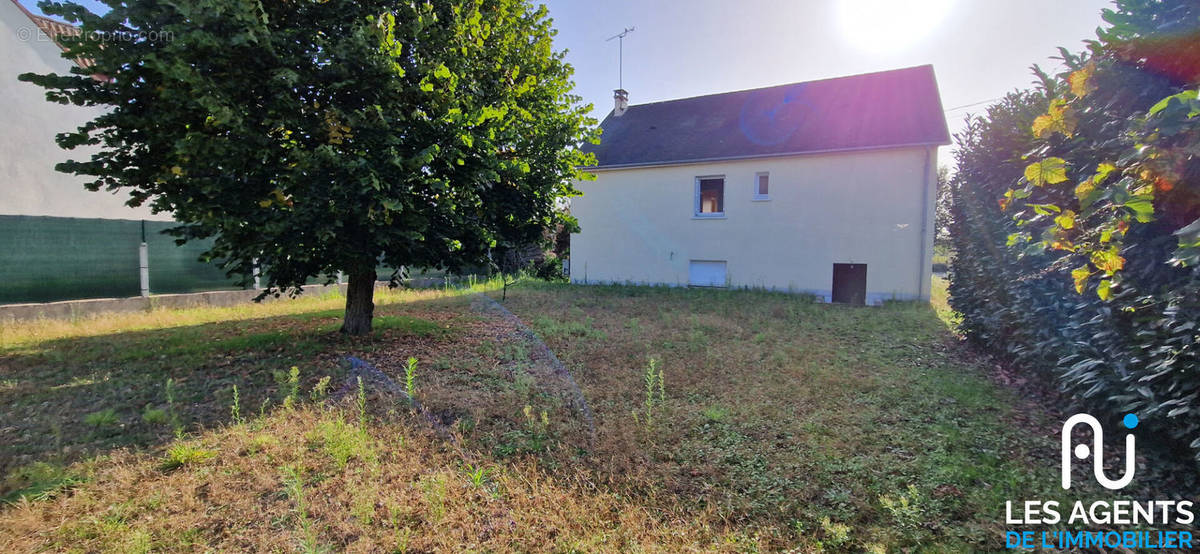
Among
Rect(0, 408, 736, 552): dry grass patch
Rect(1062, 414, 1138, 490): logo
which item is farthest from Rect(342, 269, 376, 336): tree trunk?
Rect(1062, 414, 1138, 490): logo

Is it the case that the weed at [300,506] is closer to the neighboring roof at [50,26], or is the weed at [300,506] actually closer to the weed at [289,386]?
the weed at [289,386]

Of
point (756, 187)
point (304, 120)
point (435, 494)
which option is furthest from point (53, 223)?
point (756, 187)

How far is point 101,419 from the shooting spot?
3725mm

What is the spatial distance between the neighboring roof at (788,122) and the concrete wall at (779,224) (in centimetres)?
34

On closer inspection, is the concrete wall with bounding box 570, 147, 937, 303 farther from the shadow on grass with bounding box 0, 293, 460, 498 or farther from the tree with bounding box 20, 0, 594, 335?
the tree with bounding box 20, 0, 594, 335

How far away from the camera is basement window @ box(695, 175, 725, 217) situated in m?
13.8

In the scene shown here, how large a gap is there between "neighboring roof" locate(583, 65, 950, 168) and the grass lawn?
25.1 feet

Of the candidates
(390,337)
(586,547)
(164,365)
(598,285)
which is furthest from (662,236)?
(586,547)

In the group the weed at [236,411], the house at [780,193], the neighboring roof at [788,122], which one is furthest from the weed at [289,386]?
the neighboring roof at [788,122]

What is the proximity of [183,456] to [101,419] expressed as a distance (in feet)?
4.48

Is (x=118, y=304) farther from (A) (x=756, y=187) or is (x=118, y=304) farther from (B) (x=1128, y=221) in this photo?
(A) (x=756, y=187)

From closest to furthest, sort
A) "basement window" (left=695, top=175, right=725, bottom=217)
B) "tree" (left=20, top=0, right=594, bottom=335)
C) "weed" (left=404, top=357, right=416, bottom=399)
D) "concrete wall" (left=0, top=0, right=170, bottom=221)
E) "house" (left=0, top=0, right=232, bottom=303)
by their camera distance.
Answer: "weed" (left=404, top=357, right=416, bottom=399), "tree" (left=20, top=0, right=594, bottom=335), "house" (left=0, top=0, right=232, bottom=303), "concrete wall" (left=0, top=0, right=170, bottom=221), "basement window" (left=695, top=175, right=725, bottom=217)

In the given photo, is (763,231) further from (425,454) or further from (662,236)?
(425,454)

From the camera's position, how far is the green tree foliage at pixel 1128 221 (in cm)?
213
